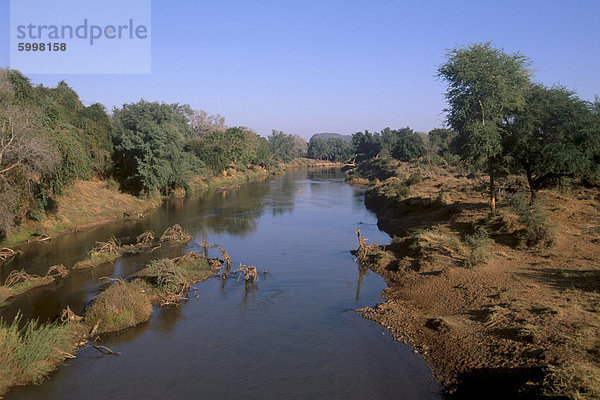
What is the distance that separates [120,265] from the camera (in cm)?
1966

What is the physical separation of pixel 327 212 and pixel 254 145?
43047 millimetres

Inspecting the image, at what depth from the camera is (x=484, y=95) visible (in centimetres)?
2102

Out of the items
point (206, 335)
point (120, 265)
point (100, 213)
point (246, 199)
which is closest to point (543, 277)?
point (206, 335)

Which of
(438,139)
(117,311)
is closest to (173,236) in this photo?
(117,311)

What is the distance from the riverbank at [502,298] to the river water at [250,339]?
1031mm

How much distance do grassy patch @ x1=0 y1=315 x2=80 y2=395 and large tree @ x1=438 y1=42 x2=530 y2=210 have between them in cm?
1961

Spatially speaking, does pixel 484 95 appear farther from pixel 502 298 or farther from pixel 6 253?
pixel 6 253

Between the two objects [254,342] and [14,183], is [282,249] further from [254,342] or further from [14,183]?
[14,183]

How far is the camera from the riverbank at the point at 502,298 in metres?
9.19

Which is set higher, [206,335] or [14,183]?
[14,183]

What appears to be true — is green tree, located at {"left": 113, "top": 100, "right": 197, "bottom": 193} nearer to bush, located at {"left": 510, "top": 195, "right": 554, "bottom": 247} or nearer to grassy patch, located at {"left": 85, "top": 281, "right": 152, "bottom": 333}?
grassy patch, located at {"left": 85, "top": 281, "right": 152, "bottom": 333}

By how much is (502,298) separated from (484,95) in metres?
12.4

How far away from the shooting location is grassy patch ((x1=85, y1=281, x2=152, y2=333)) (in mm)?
13047

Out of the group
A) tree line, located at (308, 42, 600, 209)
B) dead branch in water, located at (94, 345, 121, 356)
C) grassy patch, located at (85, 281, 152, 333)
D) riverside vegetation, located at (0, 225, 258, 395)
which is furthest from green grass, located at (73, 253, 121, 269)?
tree line, located at (308, 42, 600, 209)
